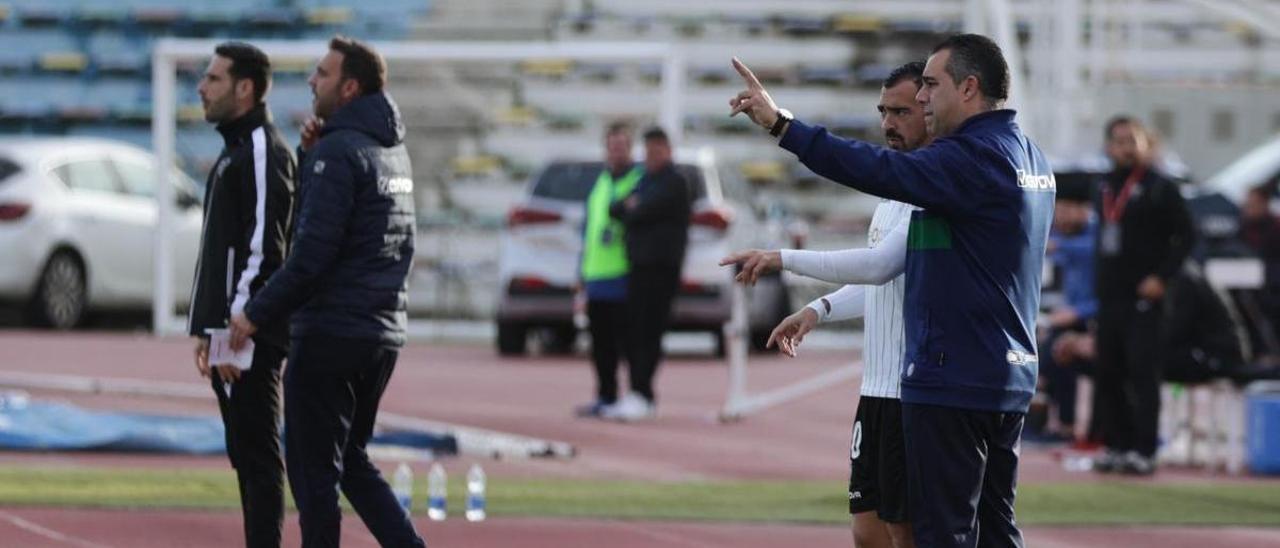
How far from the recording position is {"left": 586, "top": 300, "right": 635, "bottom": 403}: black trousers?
56.6ft

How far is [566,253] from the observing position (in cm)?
2294

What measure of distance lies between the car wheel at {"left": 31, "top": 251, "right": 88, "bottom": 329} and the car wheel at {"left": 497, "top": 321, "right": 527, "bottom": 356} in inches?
166

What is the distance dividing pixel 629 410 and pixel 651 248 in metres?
1.10

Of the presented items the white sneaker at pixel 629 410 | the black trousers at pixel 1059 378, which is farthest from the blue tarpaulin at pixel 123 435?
the black trousers at pixel 1059 378

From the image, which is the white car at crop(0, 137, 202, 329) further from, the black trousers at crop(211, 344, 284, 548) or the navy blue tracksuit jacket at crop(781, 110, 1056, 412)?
the navy blue tracksuit jacket at crop(781, 110, 1056, 412)

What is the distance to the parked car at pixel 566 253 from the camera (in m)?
22.3

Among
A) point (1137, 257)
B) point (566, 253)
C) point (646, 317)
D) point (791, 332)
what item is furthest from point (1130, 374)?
point (566, 253)

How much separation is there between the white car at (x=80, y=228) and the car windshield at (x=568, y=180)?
14.2 ft

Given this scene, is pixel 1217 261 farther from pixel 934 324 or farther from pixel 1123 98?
pixel 934 324

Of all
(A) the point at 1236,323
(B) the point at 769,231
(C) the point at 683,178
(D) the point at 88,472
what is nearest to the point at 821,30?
(B) the point at 769,231

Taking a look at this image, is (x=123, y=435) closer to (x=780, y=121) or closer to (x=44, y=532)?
(x=44, y=532)

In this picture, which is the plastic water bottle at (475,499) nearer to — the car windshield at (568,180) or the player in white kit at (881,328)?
the player in white kit at (881,328)

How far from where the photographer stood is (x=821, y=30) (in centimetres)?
3466

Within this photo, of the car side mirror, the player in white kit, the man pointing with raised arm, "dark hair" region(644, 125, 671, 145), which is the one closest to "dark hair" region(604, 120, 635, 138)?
"dark hair" region(644, 125, 671, 145)
